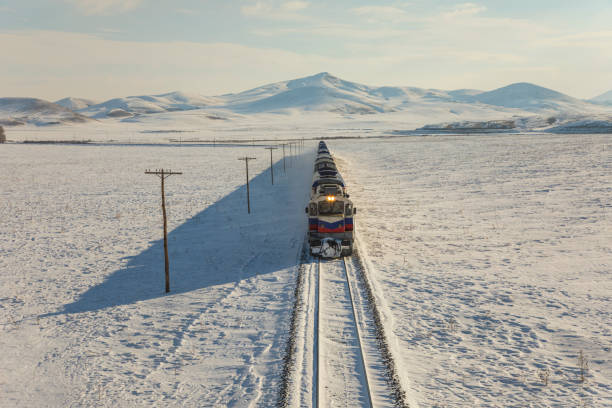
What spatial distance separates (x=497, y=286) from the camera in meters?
18.7

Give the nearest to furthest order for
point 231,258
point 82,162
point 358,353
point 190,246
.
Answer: point 358,353, point 231,258, point 190,246, point 82,162

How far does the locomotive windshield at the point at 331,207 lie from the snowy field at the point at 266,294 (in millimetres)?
3045

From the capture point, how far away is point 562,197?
120 ft

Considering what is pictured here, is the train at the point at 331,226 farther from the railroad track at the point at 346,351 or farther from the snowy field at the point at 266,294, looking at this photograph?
the railroad track at the point at 346,351

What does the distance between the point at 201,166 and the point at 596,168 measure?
175 feet

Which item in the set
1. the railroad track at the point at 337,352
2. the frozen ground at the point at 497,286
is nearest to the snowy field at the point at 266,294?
the frozen ground at the point at 497,286

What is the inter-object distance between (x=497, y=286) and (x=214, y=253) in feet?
48.4

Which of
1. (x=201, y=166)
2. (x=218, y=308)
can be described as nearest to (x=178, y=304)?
(x=218, y=308)

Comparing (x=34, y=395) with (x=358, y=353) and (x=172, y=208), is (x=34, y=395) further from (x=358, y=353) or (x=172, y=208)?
(x=172, y=208)

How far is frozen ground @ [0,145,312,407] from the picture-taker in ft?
39.6

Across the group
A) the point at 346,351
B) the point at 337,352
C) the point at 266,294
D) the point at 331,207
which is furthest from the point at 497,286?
the point at 266,294

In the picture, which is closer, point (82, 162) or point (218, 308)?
point (218, 308)

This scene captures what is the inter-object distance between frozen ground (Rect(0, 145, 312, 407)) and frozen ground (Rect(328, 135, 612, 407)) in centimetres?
496

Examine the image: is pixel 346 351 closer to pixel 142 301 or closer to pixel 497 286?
pixel 497 286
